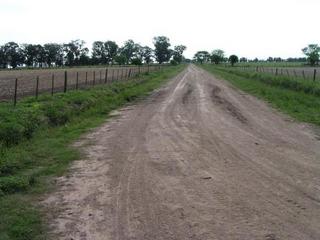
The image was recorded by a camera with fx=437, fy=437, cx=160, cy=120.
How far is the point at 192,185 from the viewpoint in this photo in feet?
24.2

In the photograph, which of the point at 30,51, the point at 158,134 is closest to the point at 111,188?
the point at 158,134

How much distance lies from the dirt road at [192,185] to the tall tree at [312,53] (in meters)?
130

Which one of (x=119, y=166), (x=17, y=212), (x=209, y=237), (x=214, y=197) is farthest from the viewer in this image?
(x=119, y=166)

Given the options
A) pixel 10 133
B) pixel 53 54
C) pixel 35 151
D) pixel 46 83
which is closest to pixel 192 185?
pixel 35 151

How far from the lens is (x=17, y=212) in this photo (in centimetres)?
617

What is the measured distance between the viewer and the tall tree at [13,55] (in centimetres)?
15875

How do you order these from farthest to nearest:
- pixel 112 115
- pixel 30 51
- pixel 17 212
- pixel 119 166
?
pixel 30 51, pixel 112 115, pixel 119 166, pixel 17 212

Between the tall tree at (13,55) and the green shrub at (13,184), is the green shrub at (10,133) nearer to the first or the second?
the green shrub at (13,184)

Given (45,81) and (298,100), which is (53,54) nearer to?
(45,81)

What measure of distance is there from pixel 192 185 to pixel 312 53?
140 m

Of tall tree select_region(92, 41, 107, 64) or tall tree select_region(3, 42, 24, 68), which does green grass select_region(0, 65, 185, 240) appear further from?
tall tree select_region(92, 41, 107, 64)

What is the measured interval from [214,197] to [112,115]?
1071cm

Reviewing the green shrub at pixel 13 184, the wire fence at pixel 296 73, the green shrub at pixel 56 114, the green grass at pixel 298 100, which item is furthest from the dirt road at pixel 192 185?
the wire fence at pixel 296 73

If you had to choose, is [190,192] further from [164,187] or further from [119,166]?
[119,166]
